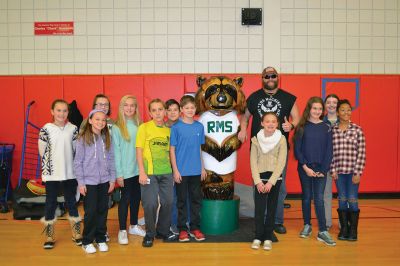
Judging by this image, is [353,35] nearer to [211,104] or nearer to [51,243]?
[211,104]

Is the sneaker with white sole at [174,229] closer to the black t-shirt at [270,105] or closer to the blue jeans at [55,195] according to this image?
the blue jeans at [55,195]

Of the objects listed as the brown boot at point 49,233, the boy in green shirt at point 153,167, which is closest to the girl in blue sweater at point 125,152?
the boy in green shirt at point 153,167

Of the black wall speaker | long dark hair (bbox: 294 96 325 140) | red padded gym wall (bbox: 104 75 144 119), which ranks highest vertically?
the black wall speaker

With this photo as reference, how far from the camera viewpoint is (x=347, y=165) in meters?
3.44

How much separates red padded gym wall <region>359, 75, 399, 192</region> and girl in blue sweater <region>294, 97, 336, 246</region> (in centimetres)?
203

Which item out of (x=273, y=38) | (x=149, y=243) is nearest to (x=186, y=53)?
(x=273, y=38)

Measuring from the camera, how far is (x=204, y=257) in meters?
3.05

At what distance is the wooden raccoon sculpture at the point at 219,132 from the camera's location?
→ 356 centimetres

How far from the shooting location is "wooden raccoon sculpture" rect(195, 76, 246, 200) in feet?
11.7

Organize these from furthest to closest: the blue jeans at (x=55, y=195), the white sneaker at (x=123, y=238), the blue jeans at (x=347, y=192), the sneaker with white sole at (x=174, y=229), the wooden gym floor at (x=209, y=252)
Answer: the sneaker with white sole at (x=174, y=229) → the blue jeans at (x=347, y=192) → the white sneaker at (x=123, y=238) → the blue jeans at (x=55, y=195) → the wooden gym floor at (x=209, y=252)

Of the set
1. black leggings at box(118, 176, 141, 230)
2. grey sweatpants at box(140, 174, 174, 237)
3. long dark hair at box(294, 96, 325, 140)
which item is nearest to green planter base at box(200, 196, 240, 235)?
grey sweatpants at box(140, 174, 174, 237)

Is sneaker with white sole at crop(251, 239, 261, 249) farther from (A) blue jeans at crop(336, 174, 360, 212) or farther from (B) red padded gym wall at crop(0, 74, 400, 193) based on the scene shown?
(B) red padded gym wall at crop(0, 74, 400, 193)

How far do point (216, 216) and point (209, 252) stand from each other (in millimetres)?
470

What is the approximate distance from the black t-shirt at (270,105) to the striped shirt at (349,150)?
51 centimetres
